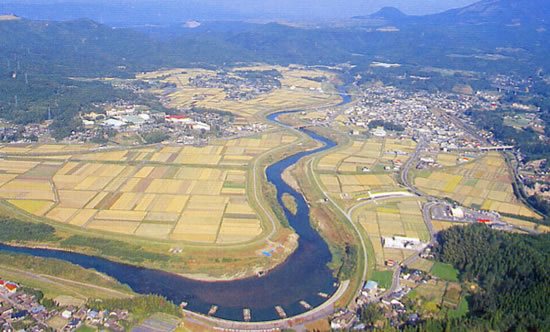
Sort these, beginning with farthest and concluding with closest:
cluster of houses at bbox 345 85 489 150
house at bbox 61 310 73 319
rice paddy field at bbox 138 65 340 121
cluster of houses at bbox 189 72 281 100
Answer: cluster of houses at bbox 189 72 281 100, rice paddy field at bbox 138 65 340 121, cluster of houses at bbox 345 85 489 150, house at bbox 61 310 73 319

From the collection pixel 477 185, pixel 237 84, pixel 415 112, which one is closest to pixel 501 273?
pixel 477 185

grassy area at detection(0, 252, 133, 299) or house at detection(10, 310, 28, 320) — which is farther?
grassy area at detection(0, 252, 133, 299)

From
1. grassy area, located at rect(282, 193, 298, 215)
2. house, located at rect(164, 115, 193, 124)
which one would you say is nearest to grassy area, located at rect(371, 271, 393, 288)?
grassy area, located at rect(282, 193, 298, 215)

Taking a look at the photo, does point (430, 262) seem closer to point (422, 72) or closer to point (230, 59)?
point (422, 72)

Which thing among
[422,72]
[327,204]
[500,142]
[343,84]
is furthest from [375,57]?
[327,204]

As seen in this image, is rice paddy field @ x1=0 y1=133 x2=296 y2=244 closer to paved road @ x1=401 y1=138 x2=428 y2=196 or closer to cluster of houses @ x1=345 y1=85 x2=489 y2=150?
paved road @ x1=401 y1=138 x2=428 y2=196

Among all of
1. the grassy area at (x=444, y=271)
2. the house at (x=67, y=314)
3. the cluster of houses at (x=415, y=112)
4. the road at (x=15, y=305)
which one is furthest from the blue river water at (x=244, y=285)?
the cluster of houses at (x=415, y=112)
